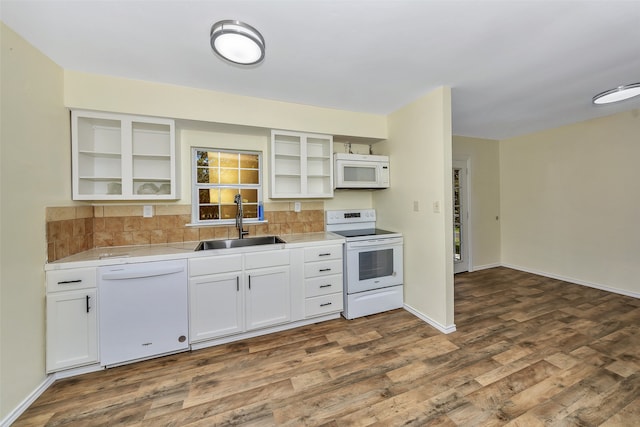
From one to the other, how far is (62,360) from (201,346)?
93 centimetres

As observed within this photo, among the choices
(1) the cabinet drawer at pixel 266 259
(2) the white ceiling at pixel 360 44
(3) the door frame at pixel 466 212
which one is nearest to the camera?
(2) the white ceiling at pixel 360 44

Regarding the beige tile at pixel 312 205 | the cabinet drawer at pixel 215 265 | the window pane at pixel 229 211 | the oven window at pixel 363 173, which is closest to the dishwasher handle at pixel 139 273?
the cabinet drawer at pixel 215 265

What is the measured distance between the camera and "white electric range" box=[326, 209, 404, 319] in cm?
273

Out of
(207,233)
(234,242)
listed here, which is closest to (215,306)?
(234,242)

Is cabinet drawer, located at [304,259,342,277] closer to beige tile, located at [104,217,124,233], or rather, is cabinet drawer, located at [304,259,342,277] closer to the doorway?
beige tile, located at [104,217,124,233]

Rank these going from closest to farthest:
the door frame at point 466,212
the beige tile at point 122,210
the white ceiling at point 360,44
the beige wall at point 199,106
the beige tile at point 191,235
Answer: the white ceiling at point 360,44 → the beige wall at point 199,106 → the beige tile at point 122,210 → the beige tile at point 191,235 → the door frame at point 466,212

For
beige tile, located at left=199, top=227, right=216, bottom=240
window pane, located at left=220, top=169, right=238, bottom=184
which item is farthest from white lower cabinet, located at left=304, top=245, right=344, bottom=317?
window pane, located at left=220, top=169, right=238, bottom=184

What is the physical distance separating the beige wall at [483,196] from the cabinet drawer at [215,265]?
12.8ft

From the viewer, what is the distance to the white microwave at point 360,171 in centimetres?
303

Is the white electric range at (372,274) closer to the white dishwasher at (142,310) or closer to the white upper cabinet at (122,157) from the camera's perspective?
the white dishwasher at (142,310)

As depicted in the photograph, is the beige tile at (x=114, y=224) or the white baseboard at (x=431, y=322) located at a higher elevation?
the beige tile at (x=114, y=224)

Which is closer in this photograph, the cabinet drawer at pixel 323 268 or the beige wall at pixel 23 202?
the beige wall at pixel 23 202

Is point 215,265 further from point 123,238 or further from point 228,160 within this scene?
point 228,160

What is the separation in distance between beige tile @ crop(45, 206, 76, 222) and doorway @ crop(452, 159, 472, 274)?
5007 millimetres
